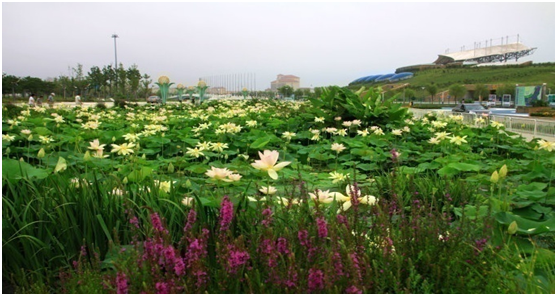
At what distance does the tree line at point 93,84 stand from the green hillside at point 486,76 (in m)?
29.2

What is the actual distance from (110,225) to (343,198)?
2.65 ft

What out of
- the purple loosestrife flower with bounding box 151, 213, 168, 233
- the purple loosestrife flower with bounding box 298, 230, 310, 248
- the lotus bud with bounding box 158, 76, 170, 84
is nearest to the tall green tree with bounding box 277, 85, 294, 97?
the lotus bud with bounding box 158, 76, 170, 84

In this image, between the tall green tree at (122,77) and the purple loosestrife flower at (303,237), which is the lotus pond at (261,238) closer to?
the purple loosestrife flower at (303,237)

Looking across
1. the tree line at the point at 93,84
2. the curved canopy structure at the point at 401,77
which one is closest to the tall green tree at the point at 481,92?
the curved canopy structure at the point at 401,77

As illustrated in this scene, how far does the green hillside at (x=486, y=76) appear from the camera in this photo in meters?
49.5

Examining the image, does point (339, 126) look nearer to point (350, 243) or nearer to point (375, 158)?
point (375, 158)

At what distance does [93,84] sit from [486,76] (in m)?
45.2

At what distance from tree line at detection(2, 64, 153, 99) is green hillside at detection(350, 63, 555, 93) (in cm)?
2923

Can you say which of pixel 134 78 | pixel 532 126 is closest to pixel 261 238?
pixel 532 126

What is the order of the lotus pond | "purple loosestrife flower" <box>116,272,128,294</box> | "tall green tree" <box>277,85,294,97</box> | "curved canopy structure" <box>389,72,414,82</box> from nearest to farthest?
"purple loosestrife flower" <box>116,272,128,294</box> < the lotus pond < "tall green tree" <box>277,85,294,97</box> < "curved canopy structure" <box>389,72,414,82</box>

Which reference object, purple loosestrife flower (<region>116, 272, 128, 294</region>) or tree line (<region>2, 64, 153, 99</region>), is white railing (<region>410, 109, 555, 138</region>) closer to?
purple loosestrife flower (<region>116, 272, 128, 294</region>)

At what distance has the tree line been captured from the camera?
28.8 meters

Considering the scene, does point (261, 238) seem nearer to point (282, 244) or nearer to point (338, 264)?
point (282, 244)

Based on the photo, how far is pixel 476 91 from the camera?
4319 cm
